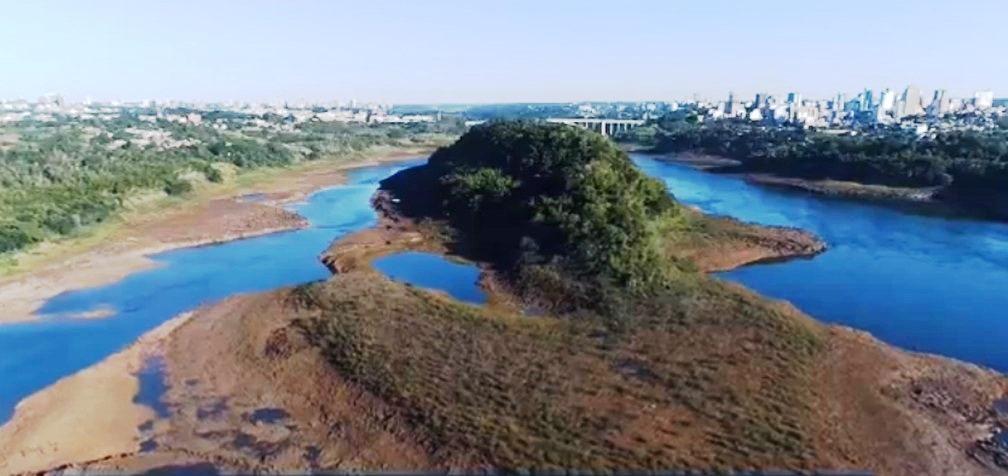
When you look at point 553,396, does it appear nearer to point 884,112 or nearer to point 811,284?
point 811,284

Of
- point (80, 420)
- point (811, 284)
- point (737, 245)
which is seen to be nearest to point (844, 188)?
point (737, 245)

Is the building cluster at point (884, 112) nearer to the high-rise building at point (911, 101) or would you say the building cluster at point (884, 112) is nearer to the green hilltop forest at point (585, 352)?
the high-rise building at point (911, 101)

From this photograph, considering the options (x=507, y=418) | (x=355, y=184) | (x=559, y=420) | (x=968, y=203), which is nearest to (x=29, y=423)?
(x=507, y=418)

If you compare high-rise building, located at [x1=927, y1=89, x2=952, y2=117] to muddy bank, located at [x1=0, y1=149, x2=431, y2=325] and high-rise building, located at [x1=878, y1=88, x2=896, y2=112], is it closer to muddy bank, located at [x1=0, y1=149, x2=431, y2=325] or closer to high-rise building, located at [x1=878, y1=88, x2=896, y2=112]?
high-rise building, located at [x1=878, y1=88, x2=896, y2=112]

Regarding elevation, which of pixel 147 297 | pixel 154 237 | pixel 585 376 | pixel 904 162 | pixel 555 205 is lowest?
pixel 154 237

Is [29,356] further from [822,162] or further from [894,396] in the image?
[822,162]

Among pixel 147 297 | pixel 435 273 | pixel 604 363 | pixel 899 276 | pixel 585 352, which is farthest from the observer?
pixel 899 276
